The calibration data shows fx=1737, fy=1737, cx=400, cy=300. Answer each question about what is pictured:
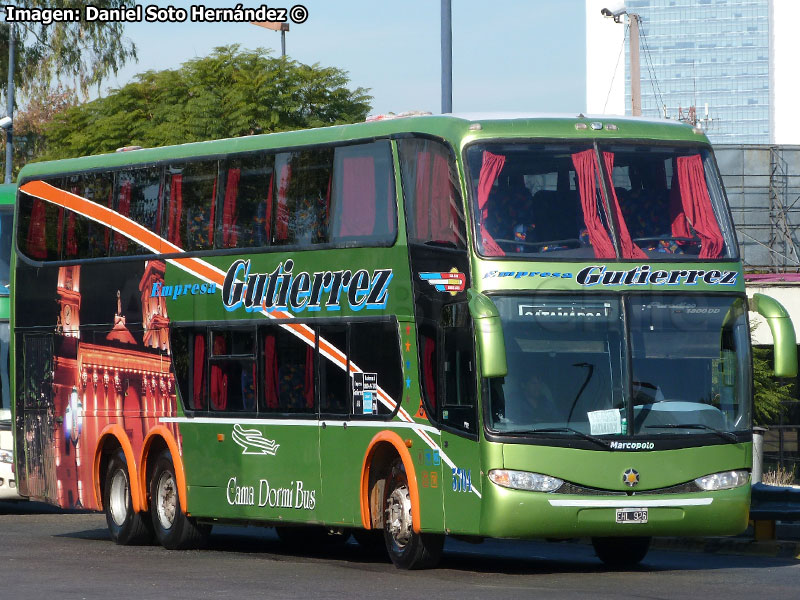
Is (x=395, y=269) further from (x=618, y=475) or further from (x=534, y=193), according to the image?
(x=618, y=475)

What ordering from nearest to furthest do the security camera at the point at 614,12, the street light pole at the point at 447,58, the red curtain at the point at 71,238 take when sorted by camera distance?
the red curtain at the point at 71,238
the street light pole at the point at 447,58
the security camera at the point at 614,12

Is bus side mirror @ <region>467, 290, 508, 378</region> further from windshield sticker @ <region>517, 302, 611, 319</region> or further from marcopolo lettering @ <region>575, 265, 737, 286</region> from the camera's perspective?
marcopolo lettering @ <region>575, 265, 737, 286</region>

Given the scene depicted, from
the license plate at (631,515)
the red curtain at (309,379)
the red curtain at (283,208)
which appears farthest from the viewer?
the red curtain at (283,208)

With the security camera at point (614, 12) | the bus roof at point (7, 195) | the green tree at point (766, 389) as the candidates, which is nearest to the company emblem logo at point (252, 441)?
the bus roof at point (7, 195)

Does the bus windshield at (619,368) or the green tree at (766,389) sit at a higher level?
the bus windshield at (619,368)

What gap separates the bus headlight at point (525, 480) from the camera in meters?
14.3

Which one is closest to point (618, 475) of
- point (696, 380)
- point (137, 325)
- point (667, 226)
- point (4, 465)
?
point (696, 380)

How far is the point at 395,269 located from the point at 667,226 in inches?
97.0

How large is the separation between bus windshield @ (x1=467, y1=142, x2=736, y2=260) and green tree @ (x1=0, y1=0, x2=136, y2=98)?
111ft

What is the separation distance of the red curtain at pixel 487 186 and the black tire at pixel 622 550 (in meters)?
3.38

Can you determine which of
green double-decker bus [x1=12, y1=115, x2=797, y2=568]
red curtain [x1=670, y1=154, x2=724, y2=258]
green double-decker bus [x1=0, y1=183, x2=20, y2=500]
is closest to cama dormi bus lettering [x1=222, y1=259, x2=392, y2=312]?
green double-decker bus [x1=12, y1=115, x2=797, y2=568]

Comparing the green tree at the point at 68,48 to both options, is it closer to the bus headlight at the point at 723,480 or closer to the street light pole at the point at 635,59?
the street light pole at the point at 635,59

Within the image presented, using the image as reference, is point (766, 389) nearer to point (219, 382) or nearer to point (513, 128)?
point (219, 382)

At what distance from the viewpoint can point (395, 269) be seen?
619 inches
